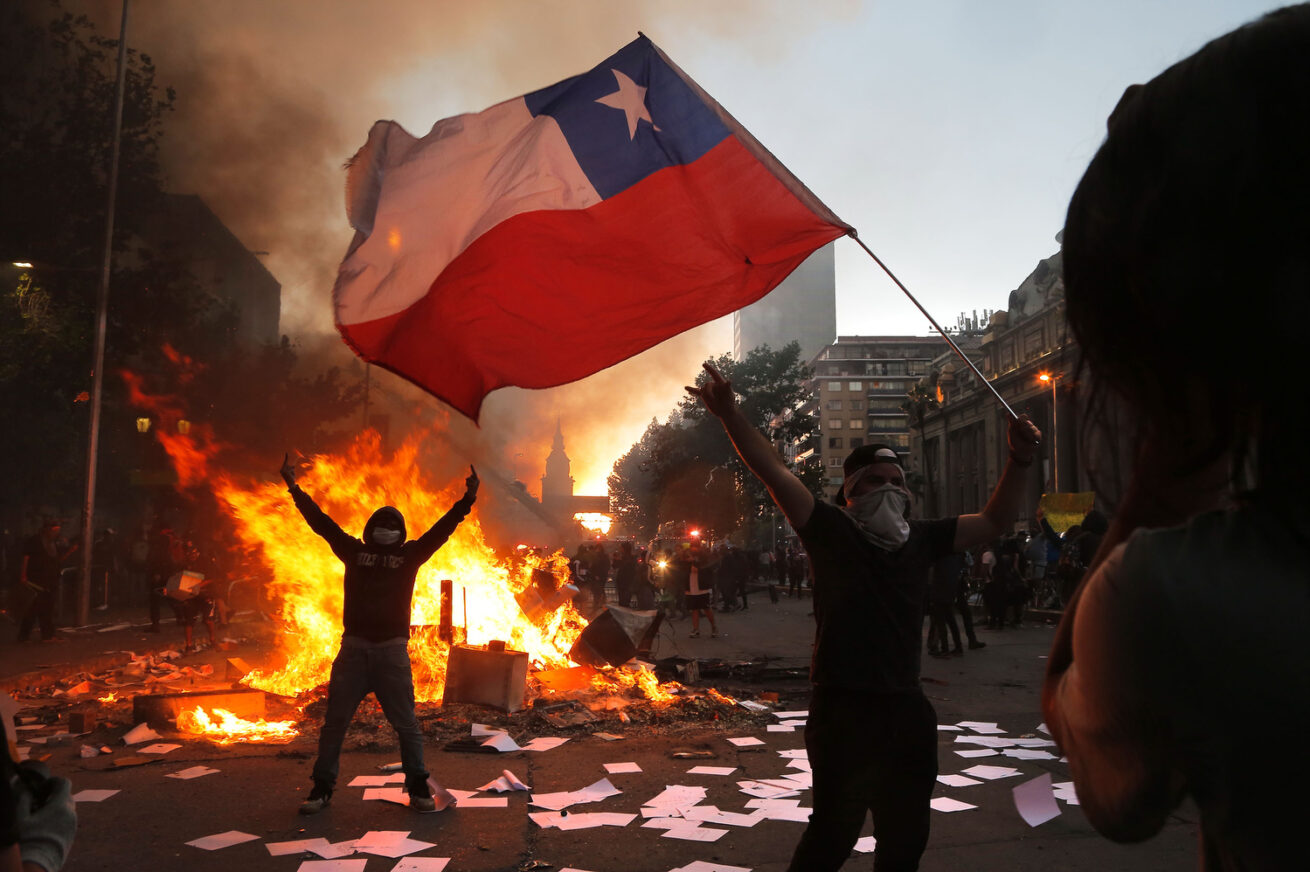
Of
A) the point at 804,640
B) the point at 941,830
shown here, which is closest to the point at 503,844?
the point at 941,830

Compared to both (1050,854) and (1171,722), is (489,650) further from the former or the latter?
(1171,722)

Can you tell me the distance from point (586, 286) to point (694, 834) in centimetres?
333

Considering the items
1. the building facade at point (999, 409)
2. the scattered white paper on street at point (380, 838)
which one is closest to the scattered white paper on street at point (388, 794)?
the scattered white paper on street at point (380, 838)

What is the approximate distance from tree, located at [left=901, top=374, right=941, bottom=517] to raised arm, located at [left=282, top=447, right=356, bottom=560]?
167 feet

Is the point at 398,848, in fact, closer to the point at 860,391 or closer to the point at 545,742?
the point at 545,742

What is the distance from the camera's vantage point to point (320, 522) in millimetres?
6891

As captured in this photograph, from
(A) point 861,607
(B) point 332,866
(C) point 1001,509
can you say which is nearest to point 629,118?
(C) point 1001,509

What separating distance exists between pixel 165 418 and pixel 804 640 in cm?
2039

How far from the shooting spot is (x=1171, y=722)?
0.95 metres

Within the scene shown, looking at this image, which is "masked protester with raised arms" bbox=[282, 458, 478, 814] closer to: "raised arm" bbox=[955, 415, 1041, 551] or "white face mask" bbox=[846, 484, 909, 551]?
"white face mask" bbox=[846, 484, 909, 551]

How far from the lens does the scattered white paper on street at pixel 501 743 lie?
8234 millimetres

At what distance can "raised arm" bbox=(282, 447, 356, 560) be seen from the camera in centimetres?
674

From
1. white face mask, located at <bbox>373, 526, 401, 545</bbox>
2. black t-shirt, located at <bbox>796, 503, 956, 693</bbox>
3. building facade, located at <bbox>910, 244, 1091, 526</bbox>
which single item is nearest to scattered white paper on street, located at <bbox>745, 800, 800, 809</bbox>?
white face mask, located at <bbox>373, 526, 401, 545</bbox>

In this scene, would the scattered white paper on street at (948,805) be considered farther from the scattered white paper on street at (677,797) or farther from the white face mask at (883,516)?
the white face mask at (883,516)
